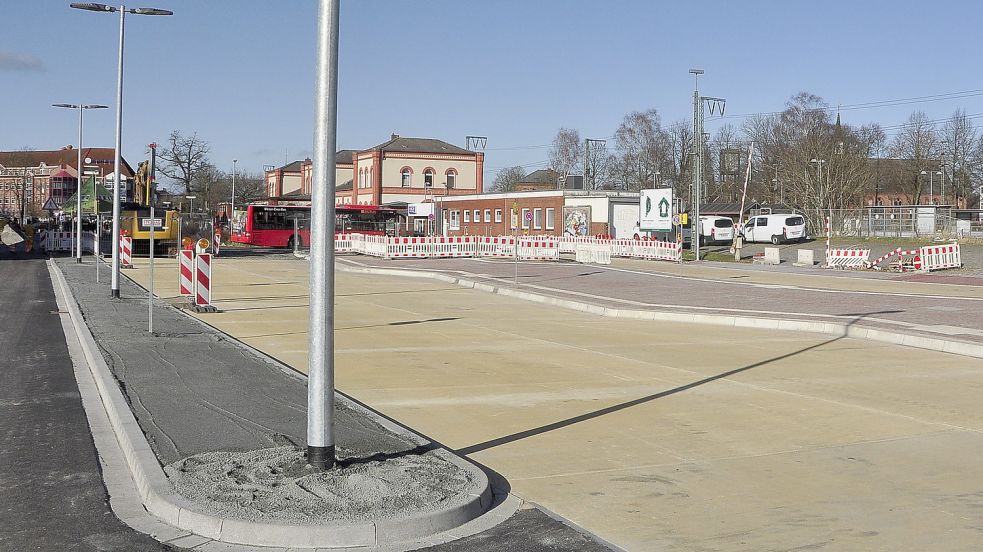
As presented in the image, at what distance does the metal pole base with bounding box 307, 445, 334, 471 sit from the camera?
266 inches

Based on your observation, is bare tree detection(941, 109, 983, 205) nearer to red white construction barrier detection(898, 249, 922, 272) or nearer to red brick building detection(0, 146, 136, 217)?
red white construction barrier detection(898, 249, 922, 272)

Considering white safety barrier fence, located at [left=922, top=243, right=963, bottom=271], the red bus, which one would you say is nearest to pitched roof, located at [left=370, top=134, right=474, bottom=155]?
the red bus

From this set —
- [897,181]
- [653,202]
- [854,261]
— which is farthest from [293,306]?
[897,181]

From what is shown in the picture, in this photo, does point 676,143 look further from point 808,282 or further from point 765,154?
point 808,282

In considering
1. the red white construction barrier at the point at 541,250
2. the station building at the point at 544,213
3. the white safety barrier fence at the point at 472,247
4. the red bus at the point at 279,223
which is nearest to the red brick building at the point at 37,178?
the station building at the point at 544,213

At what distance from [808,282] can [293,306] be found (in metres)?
18.1

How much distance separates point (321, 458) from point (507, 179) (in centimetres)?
12458

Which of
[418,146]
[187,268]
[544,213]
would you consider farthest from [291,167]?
[187,268]

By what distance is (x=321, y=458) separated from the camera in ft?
22.2

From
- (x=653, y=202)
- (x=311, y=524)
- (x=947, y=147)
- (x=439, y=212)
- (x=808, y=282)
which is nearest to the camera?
(x=311, y=524)

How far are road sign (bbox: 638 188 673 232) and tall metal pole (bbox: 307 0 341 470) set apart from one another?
4812 centimetres

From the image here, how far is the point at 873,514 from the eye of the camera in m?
6.32

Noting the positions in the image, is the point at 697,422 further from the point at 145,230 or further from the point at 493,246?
the point at 145,230

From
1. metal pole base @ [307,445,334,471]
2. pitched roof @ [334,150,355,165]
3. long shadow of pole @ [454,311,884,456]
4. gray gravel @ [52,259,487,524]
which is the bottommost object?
long shadow of pole @ [454,311,884,456]
